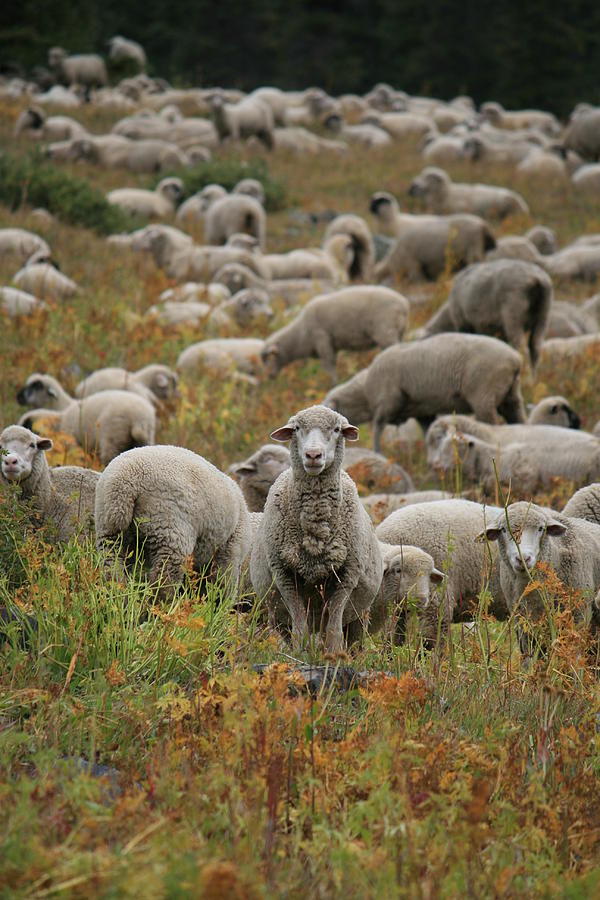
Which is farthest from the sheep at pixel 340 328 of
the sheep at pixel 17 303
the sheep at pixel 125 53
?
the sheep at pixel 125 53

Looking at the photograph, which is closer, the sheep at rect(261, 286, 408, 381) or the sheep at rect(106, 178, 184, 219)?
the sheep at rect(261, 286, 408, 381)

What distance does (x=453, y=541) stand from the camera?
728 centimetres

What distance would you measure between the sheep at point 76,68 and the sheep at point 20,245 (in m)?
25.4

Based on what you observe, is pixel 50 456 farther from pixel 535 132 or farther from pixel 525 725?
pixel 535 132

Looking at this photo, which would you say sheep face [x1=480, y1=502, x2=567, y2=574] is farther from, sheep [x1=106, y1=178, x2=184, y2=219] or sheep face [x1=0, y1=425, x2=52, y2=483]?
sheep [x1=106, y1=178, x2=184, y2=219]

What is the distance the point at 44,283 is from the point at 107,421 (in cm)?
652

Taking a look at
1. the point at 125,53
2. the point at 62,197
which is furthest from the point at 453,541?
the point at 125,53

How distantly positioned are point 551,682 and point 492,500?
5161 mm

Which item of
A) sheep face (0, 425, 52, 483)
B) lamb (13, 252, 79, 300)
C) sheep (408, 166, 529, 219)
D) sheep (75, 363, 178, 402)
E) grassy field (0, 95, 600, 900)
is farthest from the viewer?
sheep (408, 166, 529, 219)

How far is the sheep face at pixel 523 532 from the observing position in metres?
6.16

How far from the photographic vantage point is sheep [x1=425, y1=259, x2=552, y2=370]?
13094mm

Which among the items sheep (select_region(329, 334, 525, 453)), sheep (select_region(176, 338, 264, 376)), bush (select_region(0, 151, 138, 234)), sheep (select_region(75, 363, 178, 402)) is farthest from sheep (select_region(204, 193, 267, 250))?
sheep (select_region(329, 334, 525, 453))

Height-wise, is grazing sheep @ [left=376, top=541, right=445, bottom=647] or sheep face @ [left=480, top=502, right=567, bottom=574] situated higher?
sheep face @ [left=480, top=502, right=567, bottom=574]

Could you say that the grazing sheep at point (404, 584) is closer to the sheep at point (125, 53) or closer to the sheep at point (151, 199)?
the sheep at point (151, 199)
